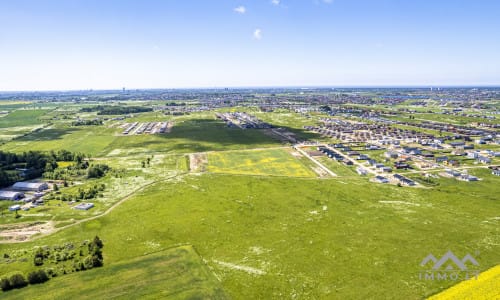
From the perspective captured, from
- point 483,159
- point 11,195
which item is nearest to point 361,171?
point 483,159

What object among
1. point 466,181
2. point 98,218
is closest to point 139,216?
point 98,218

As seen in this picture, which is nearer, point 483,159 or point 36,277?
point 36,277

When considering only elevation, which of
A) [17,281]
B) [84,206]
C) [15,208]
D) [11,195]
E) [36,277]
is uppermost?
[11,195]
